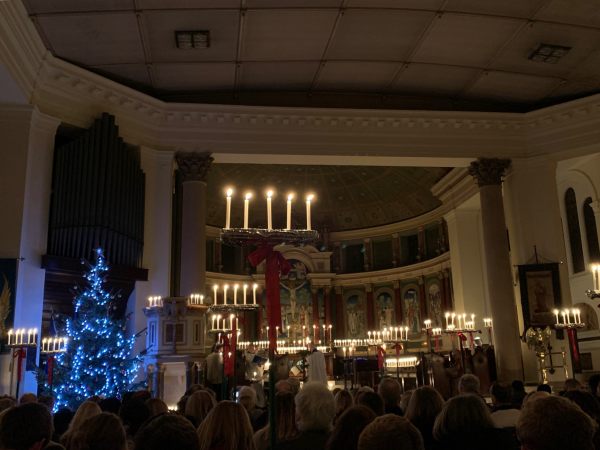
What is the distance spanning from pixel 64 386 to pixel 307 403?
19.4ft

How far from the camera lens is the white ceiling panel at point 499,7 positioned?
10.5 metres

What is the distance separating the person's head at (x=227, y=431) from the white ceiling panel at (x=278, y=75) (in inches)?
403

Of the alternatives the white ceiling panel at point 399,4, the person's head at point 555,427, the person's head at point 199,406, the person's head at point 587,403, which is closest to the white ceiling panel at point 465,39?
the white ceiling panel at point 399,4

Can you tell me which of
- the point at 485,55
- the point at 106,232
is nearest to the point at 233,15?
the point at 106,232

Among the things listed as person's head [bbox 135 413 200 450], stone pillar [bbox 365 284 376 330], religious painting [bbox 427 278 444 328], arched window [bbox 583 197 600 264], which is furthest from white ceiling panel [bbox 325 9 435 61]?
stone pillar [bbox 365 284 376 330]

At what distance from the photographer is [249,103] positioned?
13.6 meters

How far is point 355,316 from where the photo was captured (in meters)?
23.0

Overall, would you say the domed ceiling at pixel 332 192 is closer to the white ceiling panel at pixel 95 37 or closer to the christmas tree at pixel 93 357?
the white ceiling panel at pixel 95 37

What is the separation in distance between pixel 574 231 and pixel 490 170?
13.6ft

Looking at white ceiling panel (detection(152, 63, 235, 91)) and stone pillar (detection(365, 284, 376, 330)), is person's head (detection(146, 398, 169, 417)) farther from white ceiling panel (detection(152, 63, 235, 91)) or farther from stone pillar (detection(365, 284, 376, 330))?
stone pillar (detection(365, 284, 376, 330))

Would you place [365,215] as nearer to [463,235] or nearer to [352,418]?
[463,235]

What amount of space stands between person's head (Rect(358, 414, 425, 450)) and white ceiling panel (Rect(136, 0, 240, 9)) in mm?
9255

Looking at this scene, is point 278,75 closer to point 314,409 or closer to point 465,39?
point 465,39

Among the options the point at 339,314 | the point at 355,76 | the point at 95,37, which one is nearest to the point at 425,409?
the point at 95,37
